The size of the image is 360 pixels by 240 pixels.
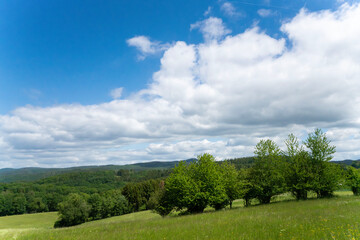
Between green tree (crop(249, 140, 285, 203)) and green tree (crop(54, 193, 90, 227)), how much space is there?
2727 inches

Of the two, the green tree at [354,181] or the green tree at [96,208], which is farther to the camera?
the green tree at [96,208]

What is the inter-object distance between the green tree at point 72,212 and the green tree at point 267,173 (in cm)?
6928

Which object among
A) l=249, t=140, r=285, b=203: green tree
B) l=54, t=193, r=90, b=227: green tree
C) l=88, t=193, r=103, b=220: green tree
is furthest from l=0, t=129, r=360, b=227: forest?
l=88, t=193, r=103, b=220: green tree

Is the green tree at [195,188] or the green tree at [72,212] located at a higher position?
the green tree at [195,188]

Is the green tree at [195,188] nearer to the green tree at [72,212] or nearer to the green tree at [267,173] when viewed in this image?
the green tree at [267,173]

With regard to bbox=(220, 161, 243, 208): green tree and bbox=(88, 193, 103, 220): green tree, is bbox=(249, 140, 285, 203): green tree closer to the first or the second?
bbox=(220, 161, 243, 208): green tree

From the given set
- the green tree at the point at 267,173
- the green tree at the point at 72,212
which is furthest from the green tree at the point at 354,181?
the green tree at the point at 72,212

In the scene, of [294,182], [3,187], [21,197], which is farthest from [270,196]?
[3,187]

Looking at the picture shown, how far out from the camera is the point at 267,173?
110 ft

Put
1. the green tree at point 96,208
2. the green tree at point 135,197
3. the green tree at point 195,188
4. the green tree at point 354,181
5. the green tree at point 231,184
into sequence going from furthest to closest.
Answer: the green tree at point 135,197 < the green tree at point 96,208 < the green tree at point 231,184 < the green tree at point 354,181 < the green tree at point 195,188

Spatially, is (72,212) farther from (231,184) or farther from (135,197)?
(231,184)

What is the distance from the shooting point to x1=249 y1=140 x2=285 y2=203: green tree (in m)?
32.5

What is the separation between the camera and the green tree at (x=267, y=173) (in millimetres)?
32531

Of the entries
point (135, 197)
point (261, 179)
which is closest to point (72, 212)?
point (135, 197)
